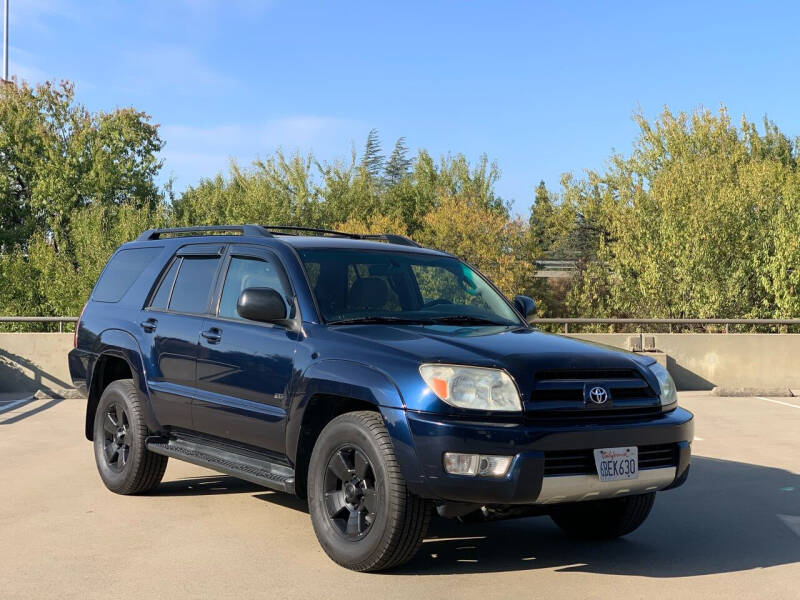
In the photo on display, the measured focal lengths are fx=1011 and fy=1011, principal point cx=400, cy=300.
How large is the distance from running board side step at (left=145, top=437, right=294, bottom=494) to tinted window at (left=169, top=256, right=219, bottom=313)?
37.8 inches

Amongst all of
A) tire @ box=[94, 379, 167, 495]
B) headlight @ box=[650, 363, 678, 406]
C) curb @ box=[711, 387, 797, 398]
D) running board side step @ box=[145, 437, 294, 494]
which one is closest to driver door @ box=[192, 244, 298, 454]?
running board side step @ box=[145, 437, 294, 494]

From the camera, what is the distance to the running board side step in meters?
6.04

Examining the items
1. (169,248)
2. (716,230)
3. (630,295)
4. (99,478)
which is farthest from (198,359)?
(630,295)

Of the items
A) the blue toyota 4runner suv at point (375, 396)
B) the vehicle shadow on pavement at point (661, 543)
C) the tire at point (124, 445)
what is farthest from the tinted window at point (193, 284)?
the vehicle shadow on pavement at point (661, 543)

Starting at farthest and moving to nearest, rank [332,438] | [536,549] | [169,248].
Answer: [169,248], [536,549], [332,438]

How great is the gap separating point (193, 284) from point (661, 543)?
3694mm

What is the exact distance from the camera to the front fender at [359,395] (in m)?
5.18

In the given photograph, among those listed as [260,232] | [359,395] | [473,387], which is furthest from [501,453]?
[260,232]

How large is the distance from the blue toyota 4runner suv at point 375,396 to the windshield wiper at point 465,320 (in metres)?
0.02

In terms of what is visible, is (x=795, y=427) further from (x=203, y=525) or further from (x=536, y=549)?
(x=203, y=525)

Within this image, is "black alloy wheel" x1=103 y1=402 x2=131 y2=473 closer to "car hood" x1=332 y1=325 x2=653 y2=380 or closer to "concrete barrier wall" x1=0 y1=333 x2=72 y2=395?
"car hood" x1=332 y1=325 x2=653 y2=380

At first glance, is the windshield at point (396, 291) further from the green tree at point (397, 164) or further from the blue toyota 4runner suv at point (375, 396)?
the green tree at point (397, 164)

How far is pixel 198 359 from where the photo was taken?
269 inches

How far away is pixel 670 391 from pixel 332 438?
2.00m
